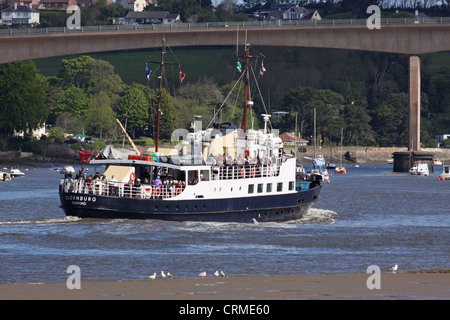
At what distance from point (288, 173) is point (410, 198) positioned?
95.1ft

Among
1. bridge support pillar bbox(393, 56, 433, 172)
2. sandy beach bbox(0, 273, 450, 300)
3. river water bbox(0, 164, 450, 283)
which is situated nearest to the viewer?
sandy beach bbox(0, 273, 450, 300)

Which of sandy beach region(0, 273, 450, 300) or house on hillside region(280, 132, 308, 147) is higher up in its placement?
house on hillside region(280, 132, 308, 147)

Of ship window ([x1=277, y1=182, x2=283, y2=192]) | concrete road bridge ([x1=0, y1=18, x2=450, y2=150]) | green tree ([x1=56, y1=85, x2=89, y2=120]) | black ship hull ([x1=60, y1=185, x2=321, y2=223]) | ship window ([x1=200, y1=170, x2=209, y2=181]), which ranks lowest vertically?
black ship hull ([x1=60, y1=185, x2=321, y2=223])

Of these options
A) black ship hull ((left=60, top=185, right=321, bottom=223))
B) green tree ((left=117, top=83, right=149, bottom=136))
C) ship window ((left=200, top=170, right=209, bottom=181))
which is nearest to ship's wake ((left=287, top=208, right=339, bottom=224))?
black ship hull ((left=60, top=185, right=321, bottom=223))

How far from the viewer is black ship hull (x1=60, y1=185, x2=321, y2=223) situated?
50.8m

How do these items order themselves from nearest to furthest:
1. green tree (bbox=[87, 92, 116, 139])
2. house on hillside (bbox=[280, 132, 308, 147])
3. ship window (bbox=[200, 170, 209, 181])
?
ship window (bbox=[200, 170, 209, 181]) < green tree (bbox=[87, 92, 116, 139]) < house on hillside (bbox=[280, 132, 308, 147])

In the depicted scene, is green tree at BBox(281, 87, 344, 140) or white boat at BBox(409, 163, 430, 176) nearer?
white boat at BBox(409, 163, 430, 176)

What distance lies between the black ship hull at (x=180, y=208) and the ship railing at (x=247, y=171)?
4.66 ft

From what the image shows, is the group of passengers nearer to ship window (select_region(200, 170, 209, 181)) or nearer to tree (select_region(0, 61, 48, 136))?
ship window (select_region(200, 170, 209, 181))

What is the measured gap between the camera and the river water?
37.9 metres

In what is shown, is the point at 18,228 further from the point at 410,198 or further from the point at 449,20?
the point at 449,20

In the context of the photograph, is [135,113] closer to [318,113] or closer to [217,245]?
[318,113]

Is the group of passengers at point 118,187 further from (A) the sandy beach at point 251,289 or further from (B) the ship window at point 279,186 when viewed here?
(A) the sandy beach at point 251,289
